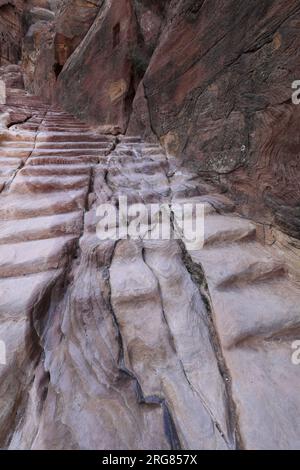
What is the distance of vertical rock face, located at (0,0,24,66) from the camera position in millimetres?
17347

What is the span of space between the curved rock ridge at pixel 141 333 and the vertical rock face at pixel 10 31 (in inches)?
886

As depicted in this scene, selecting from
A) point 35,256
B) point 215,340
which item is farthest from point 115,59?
point 215,340

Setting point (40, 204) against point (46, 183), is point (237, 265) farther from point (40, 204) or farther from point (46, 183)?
point (46, 183)

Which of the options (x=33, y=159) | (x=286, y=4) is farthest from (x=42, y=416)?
(x=286, y=4)

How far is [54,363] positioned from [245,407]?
115 centimetres

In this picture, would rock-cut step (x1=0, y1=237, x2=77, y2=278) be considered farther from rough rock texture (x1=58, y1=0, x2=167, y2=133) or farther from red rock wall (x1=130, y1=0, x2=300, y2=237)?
rough rock texture (x1=58, y1=0, x2=167, y2=133)

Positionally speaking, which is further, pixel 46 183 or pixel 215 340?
pixel 46 183

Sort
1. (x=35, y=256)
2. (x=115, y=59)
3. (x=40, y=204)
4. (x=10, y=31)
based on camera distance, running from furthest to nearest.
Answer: (x=10, y=31) < (x=115, y=59) < (x=40, y=204) < (x=35, y=256)

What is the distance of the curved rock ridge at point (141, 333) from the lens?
123 cm

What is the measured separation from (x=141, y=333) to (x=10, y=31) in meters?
25.9

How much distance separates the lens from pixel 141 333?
5.27 feet

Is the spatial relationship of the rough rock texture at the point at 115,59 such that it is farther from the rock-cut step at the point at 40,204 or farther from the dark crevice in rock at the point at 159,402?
the dark crevice in rock at the point at 159,402

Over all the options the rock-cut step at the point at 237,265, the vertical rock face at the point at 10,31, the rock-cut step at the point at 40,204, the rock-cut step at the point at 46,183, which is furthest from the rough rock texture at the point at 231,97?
the vertical rock face at the point at 10,31

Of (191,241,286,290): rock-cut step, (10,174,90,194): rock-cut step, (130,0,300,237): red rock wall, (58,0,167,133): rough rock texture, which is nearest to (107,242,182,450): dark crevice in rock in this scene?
(191,241,286,290): rock-cut step
